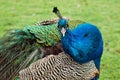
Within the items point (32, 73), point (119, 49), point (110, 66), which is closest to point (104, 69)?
point (110, 66)

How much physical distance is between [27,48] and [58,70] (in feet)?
1.41

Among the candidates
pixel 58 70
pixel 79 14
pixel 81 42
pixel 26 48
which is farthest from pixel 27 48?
pixel 79 14

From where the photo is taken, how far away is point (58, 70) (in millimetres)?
2977

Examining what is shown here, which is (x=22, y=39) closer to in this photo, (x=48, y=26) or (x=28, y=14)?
(x=48, y=26)

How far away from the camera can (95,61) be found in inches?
125

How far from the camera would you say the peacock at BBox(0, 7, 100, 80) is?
10.6 feet

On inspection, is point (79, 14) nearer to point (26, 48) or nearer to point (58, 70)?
point (26, 48)

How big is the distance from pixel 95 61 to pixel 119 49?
186cm

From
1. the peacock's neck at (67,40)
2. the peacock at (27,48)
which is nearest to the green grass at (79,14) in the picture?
the peacock at (27,48)

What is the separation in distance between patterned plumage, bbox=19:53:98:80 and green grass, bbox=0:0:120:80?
1.60m

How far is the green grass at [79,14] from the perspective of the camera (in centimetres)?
514

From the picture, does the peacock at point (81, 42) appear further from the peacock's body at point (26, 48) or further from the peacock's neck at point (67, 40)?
the peacock's body at point (26, 48)

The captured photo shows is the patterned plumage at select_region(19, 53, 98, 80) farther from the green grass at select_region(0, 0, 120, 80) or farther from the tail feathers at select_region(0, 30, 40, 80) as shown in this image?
the green grass at select_region(0, 0, 120, 80)

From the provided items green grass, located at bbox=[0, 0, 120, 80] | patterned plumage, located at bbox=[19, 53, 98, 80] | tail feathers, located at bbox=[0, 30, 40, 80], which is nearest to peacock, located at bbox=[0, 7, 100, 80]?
tail feathers, located at bbox=[0, 30, 40, 80]
